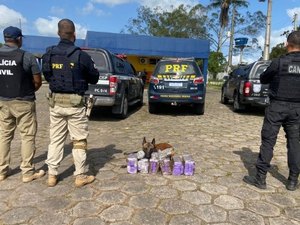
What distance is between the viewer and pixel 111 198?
11.4ft

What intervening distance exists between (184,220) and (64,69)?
2.13m

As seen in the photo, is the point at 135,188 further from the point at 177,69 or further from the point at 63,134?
the point at 177,69

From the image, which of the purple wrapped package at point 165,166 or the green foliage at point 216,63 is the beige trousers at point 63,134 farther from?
the green foliage at point 216,63

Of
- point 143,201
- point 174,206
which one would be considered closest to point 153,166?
point 143,201

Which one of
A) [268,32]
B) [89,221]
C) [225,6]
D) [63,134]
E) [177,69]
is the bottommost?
[89,221]

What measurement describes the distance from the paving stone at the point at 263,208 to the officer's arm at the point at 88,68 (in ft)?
7.72

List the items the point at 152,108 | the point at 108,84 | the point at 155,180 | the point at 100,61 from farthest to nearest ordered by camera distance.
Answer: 1. the point at 152,108
2. the point at 100,61
3. the point at 108,84
4. the point at 155,180

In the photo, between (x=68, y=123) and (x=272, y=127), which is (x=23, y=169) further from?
(x=272, y=127)

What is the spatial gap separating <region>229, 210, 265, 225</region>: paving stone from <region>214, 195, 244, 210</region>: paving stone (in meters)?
0.11

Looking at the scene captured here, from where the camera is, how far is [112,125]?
25.0 feet

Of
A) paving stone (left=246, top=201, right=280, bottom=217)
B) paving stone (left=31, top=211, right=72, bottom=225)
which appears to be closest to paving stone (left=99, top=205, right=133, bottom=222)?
paving stone (left=31, top=211, right=72, bottom=225)

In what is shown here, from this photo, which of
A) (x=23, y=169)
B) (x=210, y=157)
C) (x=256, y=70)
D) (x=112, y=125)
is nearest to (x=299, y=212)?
(x=210, y=157)

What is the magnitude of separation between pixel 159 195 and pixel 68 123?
1.40m

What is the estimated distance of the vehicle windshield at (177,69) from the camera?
8902 millimetres
